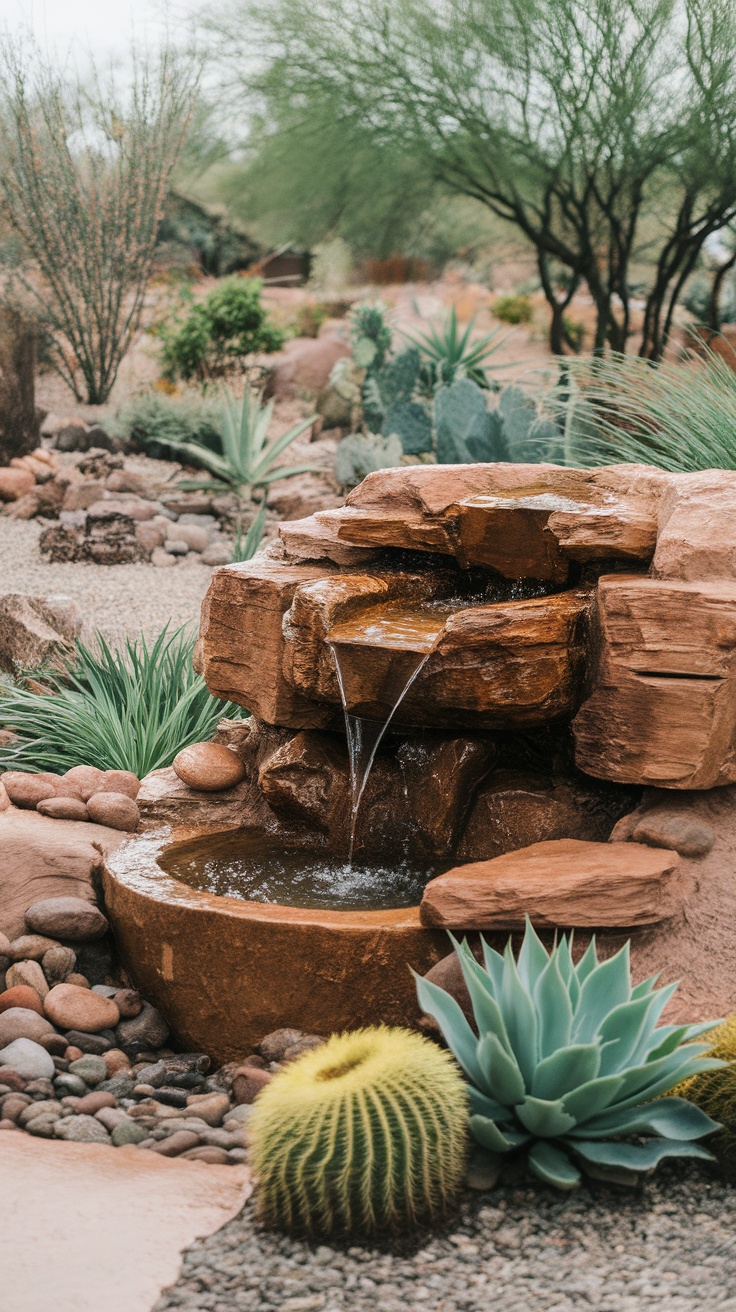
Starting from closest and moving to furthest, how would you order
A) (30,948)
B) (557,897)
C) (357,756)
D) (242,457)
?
(557,897) < (30,948) < (357,756) < (242,457)

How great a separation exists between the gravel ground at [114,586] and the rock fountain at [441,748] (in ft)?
8.85

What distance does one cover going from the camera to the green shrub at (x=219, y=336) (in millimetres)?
14078

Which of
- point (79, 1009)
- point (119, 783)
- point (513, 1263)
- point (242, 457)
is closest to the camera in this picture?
point (513, 1263)

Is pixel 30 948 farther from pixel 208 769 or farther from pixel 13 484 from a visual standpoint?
pixel 13 484

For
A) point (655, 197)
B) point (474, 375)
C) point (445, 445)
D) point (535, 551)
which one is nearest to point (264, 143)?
point (655, 197)

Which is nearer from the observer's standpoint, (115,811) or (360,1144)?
(360,1144)

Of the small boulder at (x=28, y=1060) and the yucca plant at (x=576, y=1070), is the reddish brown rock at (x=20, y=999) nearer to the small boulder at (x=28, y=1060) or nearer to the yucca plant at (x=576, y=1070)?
the small boulder at (x=28, y=1060)

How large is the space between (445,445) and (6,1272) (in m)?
6.13

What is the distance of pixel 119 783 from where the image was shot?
14.1 ft

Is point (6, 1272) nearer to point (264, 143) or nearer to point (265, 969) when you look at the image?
point (265, 969)

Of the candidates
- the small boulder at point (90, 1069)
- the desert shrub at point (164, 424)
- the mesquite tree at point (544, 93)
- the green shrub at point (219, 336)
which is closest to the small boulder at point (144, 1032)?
the small boulder at point (90, 1069)

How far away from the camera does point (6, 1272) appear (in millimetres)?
2258

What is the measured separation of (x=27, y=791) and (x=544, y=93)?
11.0m

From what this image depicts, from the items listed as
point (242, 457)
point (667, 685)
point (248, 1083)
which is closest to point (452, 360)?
point (242, 457)
